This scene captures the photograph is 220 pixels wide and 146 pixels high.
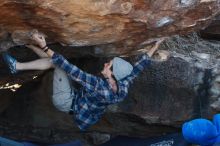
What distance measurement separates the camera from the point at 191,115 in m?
3.84

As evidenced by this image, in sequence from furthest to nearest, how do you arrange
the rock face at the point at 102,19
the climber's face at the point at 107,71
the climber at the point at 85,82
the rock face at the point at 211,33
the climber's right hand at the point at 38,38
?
the rock face at the point at 211,33 → the climber's face at the point at 107,71 → the climber at the point at 85,82 → the climber's right hand at the point at 38,38 → the rock face at the point at 102,19

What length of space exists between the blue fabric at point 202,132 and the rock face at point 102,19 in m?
0.58

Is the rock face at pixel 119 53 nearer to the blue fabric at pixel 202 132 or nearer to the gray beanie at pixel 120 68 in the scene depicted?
the gray beanie at pixel 120 68

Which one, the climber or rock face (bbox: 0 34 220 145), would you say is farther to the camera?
rock face (bbox: 0 34 220 145)

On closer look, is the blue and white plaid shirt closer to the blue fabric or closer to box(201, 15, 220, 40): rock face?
the blue fabric

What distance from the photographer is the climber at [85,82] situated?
301cm

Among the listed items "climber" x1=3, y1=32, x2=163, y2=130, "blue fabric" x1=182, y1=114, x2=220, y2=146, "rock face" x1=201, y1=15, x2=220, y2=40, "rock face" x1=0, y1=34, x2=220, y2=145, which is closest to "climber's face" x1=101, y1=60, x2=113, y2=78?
"climber" x1=3, y1=32, x2=163, y2=130

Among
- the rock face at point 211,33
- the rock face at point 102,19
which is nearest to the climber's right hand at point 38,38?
the rock face at point 102,19

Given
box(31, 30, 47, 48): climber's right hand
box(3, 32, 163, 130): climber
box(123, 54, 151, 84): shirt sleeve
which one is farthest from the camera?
box(123, 54, 151, 84): shirt sleeve

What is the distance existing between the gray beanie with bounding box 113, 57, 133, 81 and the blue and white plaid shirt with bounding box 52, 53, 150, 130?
0.09ft

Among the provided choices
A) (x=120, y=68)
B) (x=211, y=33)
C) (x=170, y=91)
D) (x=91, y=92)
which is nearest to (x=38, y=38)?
(x=91, y=92)

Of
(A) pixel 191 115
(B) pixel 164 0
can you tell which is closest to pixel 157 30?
(B) pixel 164 0

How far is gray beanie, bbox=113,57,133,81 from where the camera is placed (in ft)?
10.6

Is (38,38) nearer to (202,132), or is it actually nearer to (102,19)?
(102,19)
